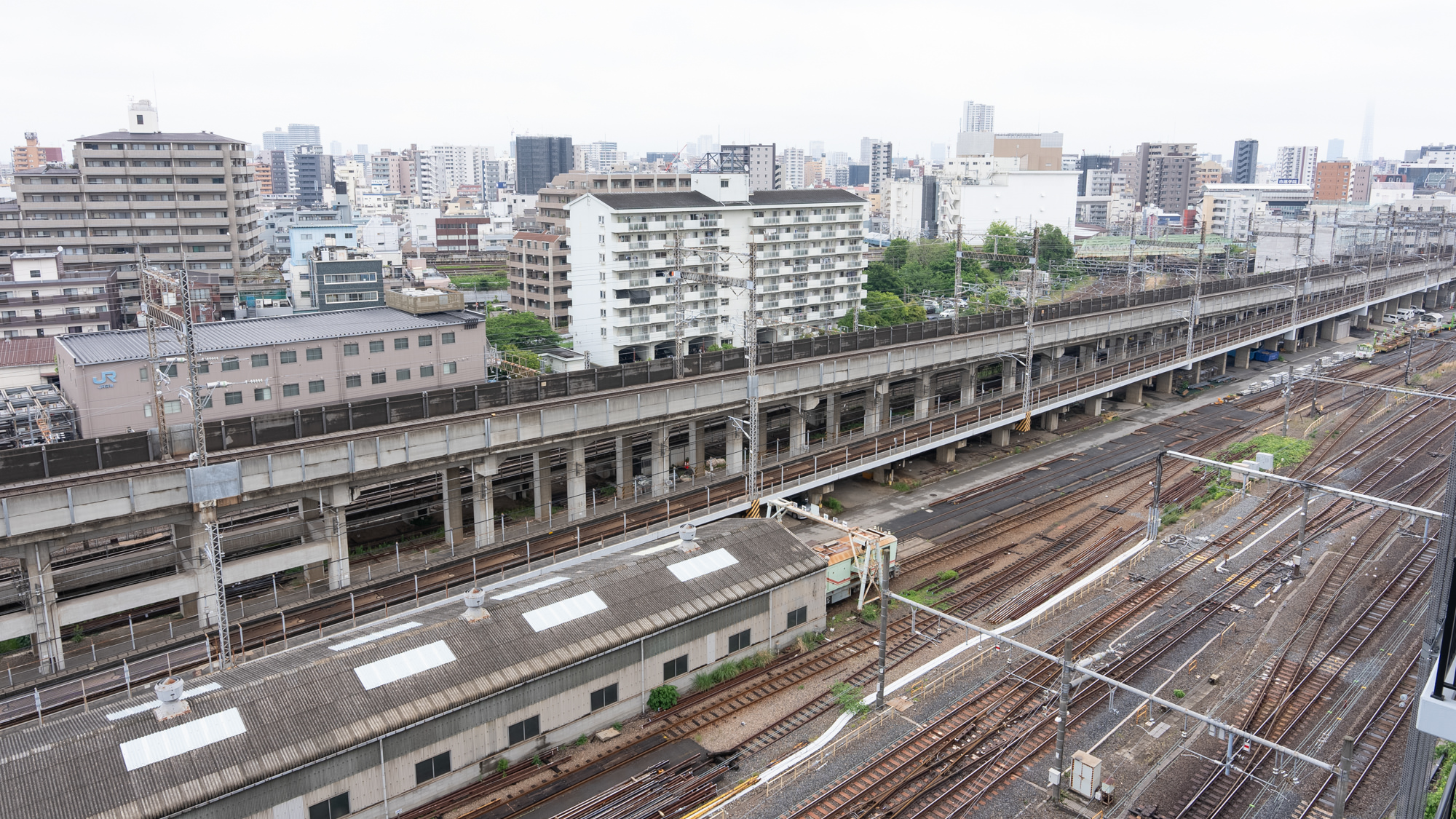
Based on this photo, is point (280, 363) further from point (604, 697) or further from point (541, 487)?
point (604, 697)

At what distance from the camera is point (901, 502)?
136ft

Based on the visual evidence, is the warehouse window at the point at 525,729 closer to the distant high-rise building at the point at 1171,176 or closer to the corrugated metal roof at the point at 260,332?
the corrugated metal roof at the point at 260,332

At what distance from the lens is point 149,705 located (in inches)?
755

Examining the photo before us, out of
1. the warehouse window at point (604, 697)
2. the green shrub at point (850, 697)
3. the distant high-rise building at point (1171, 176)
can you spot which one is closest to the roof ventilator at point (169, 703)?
the warehouse window at point (604, 697)

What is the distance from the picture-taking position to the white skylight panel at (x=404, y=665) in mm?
20828

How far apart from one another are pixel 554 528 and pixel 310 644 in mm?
12001

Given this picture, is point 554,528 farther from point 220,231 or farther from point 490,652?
point 220,231

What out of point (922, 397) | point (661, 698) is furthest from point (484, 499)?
point (922, 397)

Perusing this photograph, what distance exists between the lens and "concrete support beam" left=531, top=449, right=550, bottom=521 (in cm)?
3481

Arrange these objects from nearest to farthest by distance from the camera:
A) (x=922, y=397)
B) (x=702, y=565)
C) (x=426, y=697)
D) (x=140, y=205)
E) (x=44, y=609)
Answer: (x=426, y=697) < (x=44, y=609) < (x=702, y=565) < (x=922, y=397) < (x=140, y=205)

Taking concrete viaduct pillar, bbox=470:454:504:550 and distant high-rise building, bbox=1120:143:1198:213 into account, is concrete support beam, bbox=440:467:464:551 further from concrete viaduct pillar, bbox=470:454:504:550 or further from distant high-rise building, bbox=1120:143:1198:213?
distant high-rise building, bbox=1120:143:1198:213

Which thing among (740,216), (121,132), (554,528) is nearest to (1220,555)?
(554,528)

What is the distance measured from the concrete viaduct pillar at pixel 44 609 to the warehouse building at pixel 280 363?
1296 centimetres

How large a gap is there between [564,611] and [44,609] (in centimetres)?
1374
